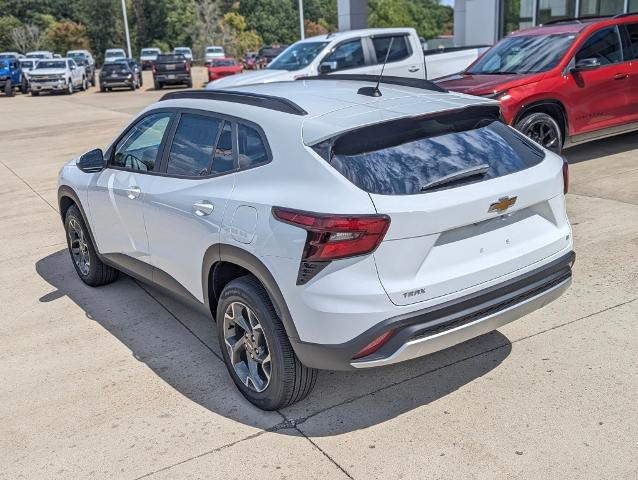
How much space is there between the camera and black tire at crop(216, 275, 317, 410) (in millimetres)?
3506

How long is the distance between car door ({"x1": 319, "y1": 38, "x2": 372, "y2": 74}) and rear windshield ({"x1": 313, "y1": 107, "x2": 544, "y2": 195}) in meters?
9.79

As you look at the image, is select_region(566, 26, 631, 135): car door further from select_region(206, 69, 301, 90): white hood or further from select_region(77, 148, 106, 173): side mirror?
select_region(77, 148, 106, 173): side mirror

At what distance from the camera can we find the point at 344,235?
317cm

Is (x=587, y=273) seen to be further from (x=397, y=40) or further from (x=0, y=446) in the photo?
(x=397, y=40)

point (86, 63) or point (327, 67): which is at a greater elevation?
point (327, 67)

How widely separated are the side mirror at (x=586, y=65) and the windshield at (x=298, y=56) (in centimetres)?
579

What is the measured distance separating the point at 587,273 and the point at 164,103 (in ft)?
11.3

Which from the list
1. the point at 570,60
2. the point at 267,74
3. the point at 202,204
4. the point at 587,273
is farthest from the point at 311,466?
the point at 267,74

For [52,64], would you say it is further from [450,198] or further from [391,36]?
[450,198]

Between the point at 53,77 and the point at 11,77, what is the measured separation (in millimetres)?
2933

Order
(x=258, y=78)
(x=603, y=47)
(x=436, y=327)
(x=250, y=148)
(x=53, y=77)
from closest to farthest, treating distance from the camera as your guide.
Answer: (x=436, y=327) → (x=250, y=148) → (x=603, y=47) → (x=258, y=78) → (x=53, y=77)

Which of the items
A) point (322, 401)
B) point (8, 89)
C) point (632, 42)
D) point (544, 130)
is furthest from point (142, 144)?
point (8, 89)

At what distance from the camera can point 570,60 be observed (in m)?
9.05

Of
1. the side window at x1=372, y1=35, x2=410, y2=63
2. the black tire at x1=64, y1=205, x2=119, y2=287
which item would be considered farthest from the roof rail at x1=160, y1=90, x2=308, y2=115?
the side window at x1=372, y1=35, x2=410, y2=63
